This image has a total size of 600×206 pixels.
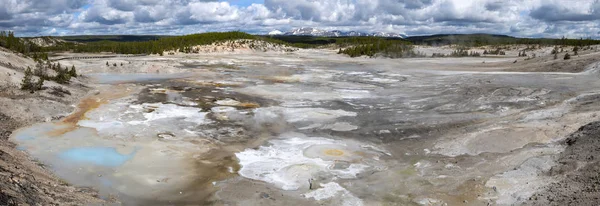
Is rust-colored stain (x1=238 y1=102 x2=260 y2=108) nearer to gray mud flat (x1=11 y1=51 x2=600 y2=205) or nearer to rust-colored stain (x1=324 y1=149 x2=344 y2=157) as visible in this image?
gray mud flat (x1=11 y1=51 x2=600 y2=205)

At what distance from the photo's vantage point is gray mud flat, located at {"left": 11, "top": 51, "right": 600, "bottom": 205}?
316 inches

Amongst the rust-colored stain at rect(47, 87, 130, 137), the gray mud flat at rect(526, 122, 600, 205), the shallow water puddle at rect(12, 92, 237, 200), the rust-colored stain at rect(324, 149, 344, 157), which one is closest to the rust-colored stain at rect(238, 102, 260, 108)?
the shallow water puddle at rect(12, 92, 237, 200)

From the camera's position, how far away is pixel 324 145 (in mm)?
11375

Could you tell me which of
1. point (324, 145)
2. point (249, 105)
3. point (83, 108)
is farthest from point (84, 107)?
point (324, 145)

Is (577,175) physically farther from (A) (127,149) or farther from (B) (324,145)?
(A) (127,149)

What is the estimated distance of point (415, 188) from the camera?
8.15 metres

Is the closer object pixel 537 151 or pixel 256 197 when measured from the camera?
pixel 256 197

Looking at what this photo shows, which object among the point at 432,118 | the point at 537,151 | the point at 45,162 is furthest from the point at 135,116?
the point at 537,151

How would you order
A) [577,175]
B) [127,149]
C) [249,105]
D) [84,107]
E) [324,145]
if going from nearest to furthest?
[577,175], [127,149], [324,145], [84,107], [249,105]

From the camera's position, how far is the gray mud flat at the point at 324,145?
804cm

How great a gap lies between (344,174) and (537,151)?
4.01 meters

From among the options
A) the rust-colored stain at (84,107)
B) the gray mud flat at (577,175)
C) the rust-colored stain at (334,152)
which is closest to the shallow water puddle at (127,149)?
the rust-colored stain at (84,107)

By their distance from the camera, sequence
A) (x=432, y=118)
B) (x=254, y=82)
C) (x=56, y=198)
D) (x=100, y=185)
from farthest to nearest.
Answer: (x=254, y=82)
(x=432, y=118)
(x=100, y=185)
(x=56, y=198)

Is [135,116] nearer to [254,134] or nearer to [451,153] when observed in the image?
[254,134]
